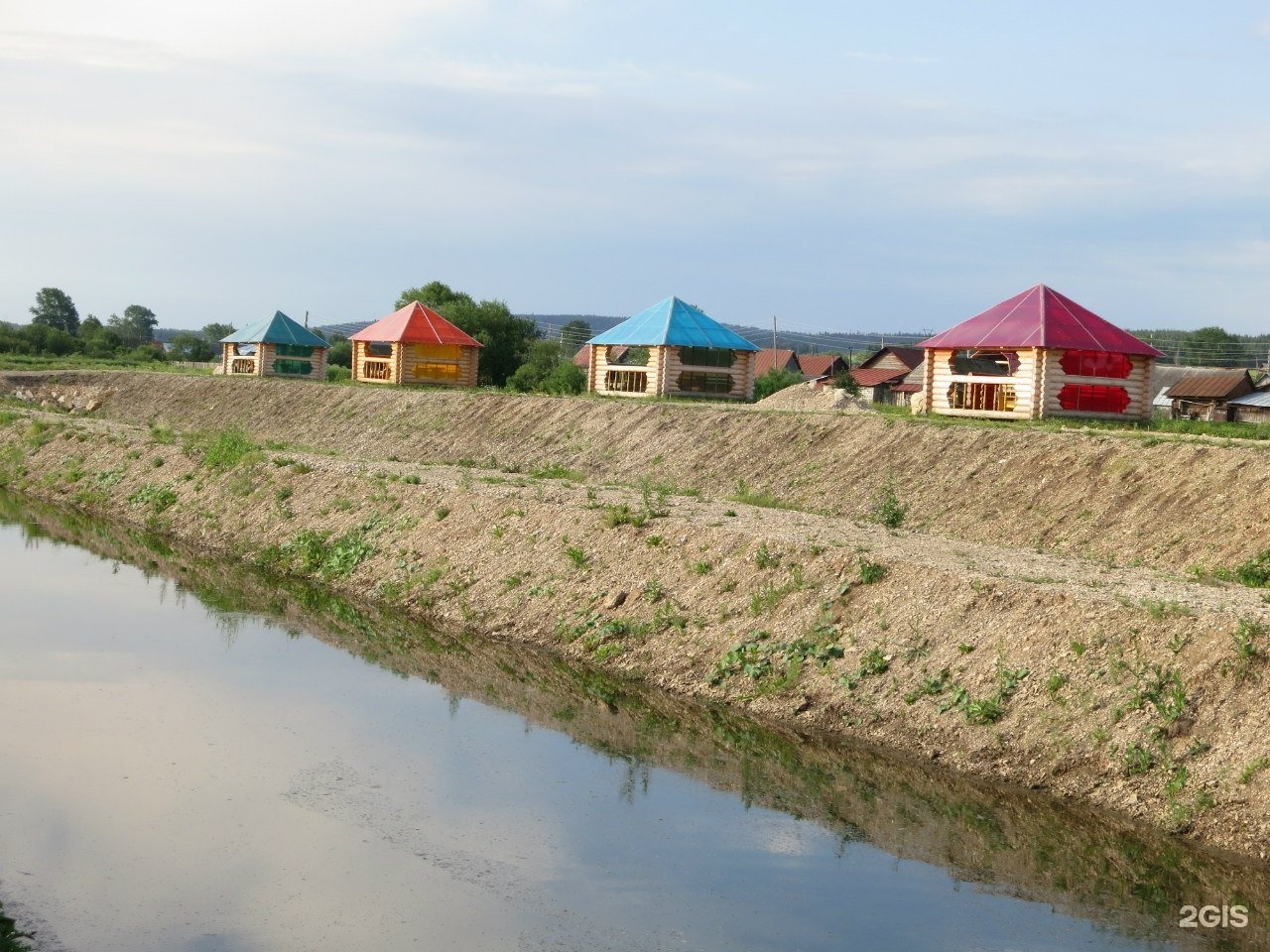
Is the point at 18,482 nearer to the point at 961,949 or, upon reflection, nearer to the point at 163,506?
the point at 163,506

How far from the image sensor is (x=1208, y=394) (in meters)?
71.8

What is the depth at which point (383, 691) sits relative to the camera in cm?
1920

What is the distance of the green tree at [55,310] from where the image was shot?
145125 millimetres

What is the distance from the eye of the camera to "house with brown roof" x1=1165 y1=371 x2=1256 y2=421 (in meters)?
70.0

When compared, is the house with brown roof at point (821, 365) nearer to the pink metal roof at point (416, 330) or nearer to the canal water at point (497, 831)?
the pink metal roof at point (416, 330)

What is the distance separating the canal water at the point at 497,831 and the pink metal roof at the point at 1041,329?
66.2 ft

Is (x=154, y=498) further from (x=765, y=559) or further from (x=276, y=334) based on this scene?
(x=276, y=334)

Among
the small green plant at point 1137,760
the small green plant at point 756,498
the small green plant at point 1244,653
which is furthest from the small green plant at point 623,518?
the small green plant at point 1244,653

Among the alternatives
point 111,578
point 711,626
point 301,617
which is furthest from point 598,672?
point 111,578

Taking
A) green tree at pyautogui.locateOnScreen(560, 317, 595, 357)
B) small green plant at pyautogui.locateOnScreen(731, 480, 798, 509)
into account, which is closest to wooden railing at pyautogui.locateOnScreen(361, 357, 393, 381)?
small green plant at pyautogui.locateOnScreen(731, 480, 798, 509)

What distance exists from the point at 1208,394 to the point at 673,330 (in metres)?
36.4

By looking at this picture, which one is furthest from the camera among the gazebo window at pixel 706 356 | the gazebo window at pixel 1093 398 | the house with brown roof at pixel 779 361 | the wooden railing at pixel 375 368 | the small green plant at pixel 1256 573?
the house with brown roof at pixel 779 361

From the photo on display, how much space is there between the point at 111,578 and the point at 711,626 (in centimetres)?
1379

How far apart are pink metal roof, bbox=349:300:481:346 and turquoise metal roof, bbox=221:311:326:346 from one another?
7.73 meters
